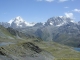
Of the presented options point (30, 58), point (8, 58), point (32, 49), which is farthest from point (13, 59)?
point (32, 49)

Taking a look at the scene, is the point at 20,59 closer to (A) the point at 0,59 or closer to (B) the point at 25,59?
(B) the point at 25,59

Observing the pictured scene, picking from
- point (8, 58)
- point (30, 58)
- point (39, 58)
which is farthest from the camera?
point (39, 58)

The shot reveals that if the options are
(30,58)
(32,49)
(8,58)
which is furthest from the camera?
(32,49)

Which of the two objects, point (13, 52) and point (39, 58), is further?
point (39, 58)

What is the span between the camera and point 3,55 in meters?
99.1

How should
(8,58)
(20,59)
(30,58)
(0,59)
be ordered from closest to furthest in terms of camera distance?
(0,59) < (8,58) < (20,59) < (30,58)

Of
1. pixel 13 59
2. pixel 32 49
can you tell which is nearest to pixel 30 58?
pixel 13 59

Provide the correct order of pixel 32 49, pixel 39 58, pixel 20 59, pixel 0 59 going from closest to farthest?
1. pixel 0 59
2. pixel 20 59
3. pixel 39 58
4. pixel 32 49

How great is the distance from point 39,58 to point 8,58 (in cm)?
3457

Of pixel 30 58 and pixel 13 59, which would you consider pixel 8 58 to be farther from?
pixel 30 58

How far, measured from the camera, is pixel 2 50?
4060 inches

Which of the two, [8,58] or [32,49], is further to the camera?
[32,49]

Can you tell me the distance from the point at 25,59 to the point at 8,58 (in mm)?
15030

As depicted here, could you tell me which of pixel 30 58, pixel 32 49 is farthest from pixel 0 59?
pixel 32 49
